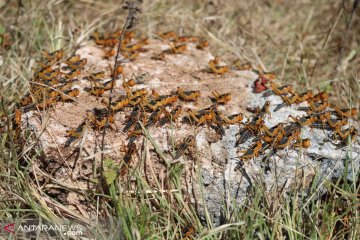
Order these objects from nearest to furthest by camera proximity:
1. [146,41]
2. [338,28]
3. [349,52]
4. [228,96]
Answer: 1. [228,96]
2. [146,41]
3. [349,52]
4. [338,28]

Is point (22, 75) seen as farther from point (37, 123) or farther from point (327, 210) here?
point (327, 210)

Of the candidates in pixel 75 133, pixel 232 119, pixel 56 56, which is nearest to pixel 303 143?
pixel 232 119

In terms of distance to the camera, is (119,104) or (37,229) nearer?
(37,229)

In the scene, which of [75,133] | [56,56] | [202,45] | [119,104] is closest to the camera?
[75,133]

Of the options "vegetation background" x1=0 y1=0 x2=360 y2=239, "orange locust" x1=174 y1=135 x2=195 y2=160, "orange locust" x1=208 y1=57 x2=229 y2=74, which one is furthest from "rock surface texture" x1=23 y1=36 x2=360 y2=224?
"orange locust" x1=208 y1=57 x2=229 y2=74

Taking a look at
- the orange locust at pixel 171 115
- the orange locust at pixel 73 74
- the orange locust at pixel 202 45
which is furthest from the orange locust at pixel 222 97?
the orange locust at pixel 73 74

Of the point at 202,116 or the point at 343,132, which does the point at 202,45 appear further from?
the point at 343,132

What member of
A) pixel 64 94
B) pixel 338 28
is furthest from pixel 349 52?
pixel 64 94

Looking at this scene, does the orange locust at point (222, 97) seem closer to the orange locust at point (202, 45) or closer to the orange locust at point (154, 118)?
the orange locust at point (154, 118)

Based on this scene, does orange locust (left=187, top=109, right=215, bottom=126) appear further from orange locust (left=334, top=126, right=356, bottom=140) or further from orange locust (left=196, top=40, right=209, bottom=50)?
orange locust (left=196, top=40, right=209, bottom=50)
